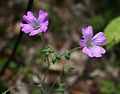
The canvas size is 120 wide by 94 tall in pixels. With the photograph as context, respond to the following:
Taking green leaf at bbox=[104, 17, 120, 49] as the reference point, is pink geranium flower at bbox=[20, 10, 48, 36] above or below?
above

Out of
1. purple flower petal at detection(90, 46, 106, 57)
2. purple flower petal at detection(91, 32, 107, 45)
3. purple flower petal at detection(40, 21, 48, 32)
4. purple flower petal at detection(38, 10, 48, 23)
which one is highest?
purple flower petal at detection(38, 10, 48, 23)

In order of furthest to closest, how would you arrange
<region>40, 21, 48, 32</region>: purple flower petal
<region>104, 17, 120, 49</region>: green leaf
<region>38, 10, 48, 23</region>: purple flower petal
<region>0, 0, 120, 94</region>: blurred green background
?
<region>0, 0, 120, 94</region>: blurred green background < <region>104, 17, 120, 49</region>: green leaf < <region>38, 10, 48, 23</region>: purple flower petal < <region>40, 21, 48, 32</region>: purple flower petal

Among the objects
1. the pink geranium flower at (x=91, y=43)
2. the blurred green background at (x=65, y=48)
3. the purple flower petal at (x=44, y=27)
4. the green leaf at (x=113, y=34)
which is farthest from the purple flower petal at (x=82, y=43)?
the blurred green background at (x=65, y=48)

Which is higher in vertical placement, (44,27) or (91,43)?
(44,27)

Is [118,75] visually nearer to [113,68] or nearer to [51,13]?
[113,68]

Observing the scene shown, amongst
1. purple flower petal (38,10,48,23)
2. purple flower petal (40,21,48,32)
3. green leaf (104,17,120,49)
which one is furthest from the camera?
green leaf (104,17,120,49)

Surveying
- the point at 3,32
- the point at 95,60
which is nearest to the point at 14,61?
the point at 3,32

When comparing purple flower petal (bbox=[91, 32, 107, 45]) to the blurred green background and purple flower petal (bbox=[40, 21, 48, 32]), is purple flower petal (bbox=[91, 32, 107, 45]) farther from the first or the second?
the blurred green background

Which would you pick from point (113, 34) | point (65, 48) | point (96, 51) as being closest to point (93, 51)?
point (96, 51)

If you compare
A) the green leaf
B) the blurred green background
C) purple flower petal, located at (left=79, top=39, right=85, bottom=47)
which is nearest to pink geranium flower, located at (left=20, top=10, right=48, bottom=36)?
purple flower petal, located at (left=79, top=39, right=85, bottom=47)

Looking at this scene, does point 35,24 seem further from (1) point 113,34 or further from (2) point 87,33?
(1) point 113,34
